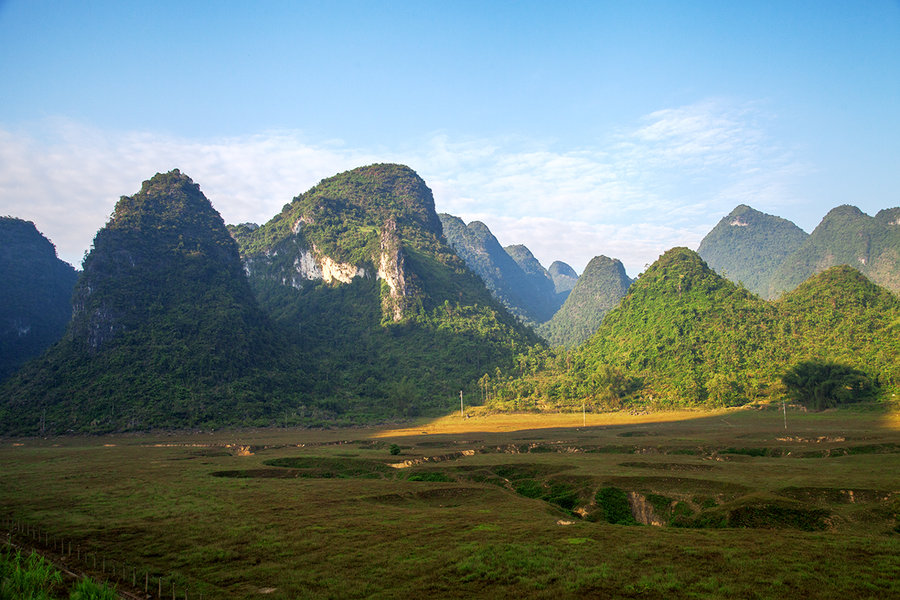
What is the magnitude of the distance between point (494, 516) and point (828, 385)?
74.2 metres

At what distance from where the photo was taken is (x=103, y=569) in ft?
60.5

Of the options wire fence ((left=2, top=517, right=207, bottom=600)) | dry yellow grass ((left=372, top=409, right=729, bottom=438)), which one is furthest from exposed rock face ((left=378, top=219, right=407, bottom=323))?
wire fence ((left=2, top=517, right=207, bottom=600))

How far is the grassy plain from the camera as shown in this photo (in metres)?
16.1

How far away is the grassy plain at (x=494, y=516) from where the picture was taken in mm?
16062

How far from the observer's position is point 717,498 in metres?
27.2

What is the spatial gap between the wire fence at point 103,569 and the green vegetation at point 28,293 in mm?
115553

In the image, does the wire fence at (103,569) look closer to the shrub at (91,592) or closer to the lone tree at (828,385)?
the shrub at (91,592)

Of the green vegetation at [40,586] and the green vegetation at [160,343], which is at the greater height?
the green vegetation at [160,343]

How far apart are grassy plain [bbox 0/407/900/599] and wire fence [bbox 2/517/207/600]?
1.35ft

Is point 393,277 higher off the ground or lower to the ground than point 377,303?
higher

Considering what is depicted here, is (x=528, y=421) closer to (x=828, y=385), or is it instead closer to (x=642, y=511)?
(x=828, y=385)

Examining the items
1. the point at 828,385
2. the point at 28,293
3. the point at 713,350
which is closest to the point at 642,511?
the point at 828,385

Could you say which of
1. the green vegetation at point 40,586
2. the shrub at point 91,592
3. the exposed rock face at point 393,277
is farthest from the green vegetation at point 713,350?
the green vegetation at point 40,586

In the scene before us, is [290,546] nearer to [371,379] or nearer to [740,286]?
[371,379]
